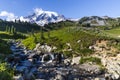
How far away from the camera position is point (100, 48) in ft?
302

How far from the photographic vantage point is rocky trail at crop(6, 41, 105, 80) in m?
64.7

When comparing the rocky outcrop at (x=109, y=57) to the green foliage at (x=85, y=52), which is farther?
the green foliage at (x=85, y=52)

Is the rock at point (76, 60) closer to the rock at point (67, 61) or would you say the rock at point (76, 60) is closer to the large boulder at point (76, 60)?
the large boulder at point (76, 60)

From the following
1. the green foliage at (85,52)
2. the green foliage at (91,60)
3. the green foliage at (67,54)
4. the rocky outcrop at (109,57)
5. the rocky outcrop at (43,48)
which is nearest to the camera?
the rocky outcrop at (109,57)

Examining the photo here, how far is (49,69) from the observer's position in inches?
2923

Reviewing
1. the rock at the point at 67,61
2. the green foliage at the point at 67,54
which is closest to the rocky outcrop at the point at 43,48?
the green foliage at the point at 67,54

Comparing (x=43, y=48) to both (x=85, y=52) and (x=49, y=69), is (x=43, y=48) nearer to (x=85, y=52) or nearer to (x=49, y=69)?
(x=85, y=52)

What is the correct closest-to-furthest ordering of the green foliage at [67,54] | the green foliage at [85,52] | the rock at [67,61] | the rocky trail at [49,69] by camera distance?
the rocky trail at [49,69] < the rock at [67,61] < the green foliage at [85,52] < the green foliage at [67,54]

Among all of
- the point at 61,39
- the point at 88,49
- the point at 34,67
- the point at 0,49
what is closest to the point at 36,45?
the point at 61,39

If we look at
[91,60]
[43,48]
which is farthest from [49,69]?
[43,48]

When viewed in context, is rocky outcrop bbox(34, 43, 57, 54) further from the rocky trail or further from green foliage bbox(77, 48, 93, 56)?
green foliage bbox(77, 48, 93, 56)

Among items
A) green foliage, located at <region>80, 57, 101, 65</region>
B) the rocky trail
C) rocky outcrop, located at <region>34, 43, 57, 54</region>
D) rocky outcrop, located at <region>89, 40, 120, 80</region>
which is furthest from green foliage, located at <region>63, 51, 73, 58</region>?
rocky outcrop, located at <region>34, 43, 57, 54</region>

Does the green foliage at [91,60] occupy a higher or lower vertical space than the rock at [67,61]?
higher

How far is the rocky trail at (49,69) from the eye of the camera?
64.7 metres
